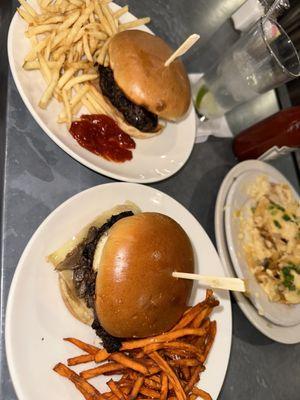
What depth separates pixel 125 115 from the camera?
2.08m

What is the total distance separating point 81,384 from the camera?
1609mm

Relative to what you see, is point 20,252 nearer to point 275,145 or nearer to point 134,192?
point 134,192

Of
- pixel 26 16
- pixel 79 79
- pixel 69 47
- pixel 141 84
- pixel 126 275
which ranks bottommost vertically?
pixel 126 275

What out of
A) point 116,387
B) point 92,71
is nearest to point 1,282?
point 116,387

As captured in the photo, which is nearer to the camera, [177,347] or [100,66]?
[177,347]

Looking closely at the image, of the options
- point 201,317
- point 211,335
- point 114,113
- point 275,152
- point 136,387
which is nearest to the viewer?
point 136,387

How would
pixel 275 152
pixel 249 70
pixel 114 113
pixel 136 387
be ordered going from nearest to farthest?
pixel 136 387 < pixel 114 113 < pixel 249 70 < pixel 275 152

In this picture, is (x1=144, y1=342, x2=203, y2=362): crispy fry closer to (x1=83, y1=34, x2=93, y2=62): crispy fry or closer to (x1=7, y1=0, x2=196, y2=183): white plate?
(x1=7, y1=0, x2=196, y2=183): white plate

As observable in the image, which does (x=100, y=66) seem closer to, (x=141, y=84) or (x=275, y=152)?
(x=141, y=84)

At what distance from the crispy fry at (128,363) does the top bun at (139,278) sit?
0.11 meters

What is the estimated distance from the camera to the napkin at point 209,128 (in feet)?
8.21

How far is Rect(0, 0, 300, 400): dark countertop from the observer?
183cm

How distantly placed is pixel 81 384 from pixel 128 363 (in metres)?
0.19

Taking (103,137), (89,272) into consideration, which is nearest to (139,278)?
(89,272)
